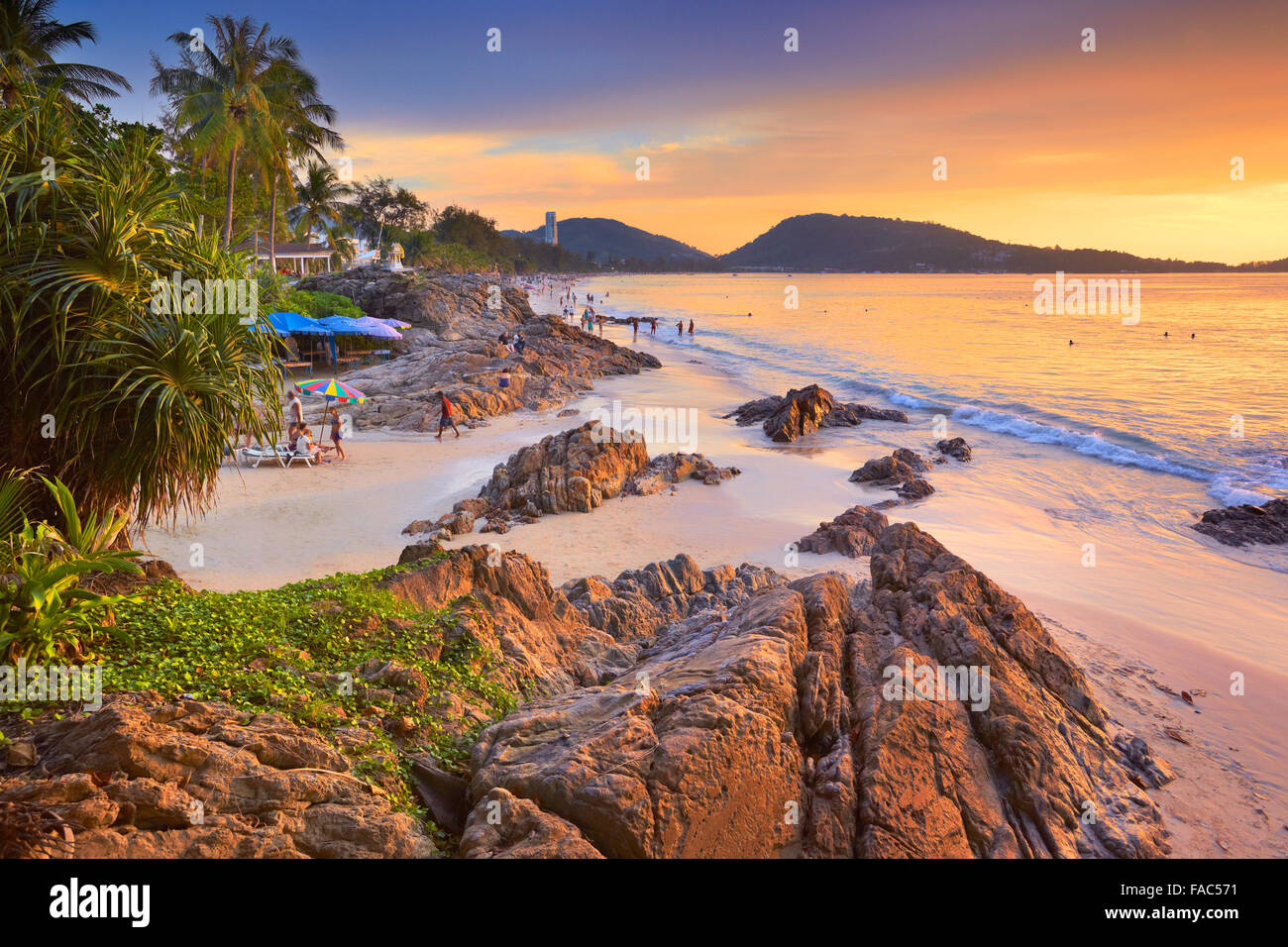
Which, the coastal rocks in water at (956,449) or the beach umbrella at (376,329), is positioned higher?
the beach umbrella at (376,329)

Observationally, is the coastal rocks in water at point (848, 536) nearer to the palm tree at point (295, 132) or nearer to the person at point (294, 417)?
the person at point (294, 417)

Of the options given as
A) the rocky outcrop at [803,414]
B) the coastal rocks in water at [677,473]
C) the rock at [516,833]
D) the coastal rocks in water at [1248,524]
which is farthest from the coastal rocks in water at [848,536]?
the rocky outcrop at [803,414]

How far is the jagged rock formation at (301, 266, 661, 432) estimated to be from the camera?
2797 centimetres

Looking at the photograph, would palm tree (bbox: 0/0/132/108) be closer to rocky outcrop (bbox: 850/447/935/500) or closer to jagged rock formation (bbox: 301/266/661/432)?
jagged rock formation (bbox: 301/266/661/432)

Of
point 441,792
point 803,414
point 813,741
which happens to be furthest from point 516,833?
point 803,414

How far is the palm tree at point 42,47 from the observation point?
2788 cm

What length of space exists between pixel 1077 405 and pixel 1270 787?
31.5 m

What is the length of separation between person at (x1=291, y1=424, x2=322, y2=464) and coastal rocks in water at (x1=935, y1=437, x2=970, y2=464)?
67.9 feet

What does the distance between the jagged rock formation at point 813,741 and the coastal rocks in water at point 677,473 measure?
10372 millimetres

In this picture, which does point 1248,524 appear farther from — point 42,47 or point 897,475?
point 42,47

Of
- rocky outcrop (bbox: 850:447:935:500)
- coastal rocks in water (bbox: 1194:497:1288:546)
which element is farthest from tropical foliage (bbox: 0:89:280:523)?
coastal rocks in water (bbox: 1194:497:1288:546)

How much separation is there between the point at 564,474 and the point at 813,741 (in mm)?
12531
